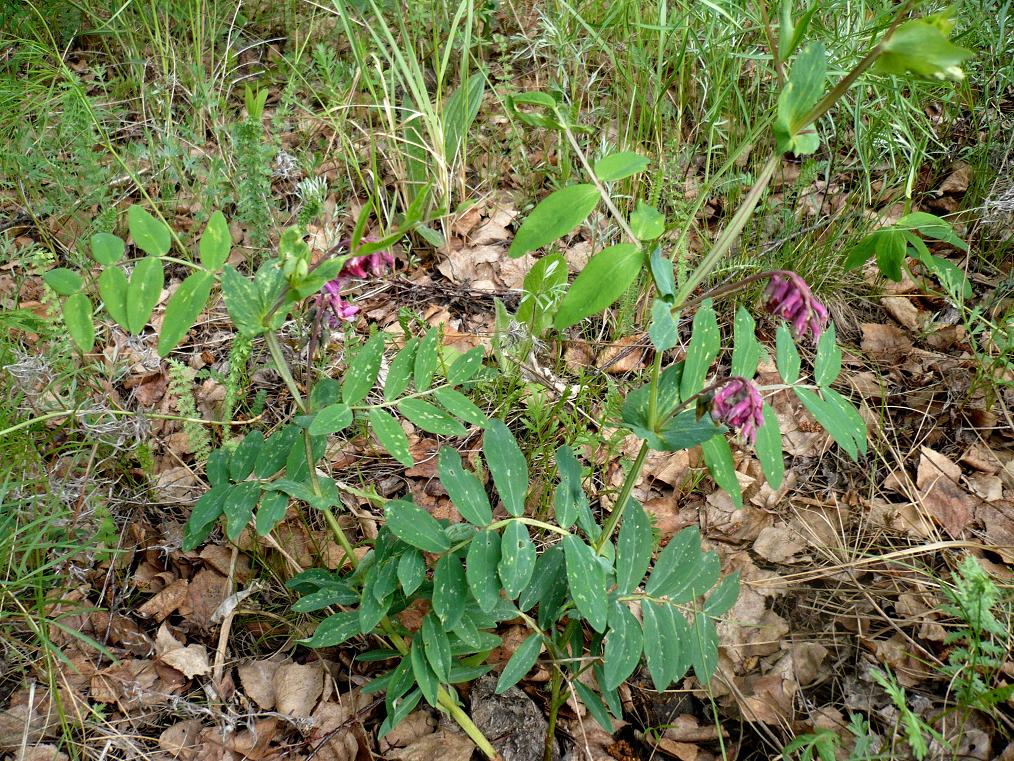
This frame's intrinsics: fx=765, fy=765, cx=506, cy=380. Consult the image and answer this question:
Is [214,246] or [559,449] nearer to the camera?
[214,246]

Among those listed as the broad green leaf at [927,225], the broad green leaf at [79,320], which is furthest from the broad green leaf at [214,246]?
the broad green leaf at [927,225]

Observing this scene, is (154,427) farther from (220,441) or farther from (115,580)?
(115,580)

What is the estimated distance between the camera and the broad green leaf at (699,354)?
149 cm

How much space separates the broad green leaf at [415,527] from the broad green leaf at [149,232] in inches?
26.6

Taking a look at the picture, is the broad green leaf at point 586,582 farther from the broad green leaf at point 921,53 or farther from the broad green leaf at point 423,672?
the broad green leaf at point 921,53

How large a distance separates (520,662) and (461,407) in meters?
0.60

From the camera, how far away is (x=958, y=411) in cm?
249

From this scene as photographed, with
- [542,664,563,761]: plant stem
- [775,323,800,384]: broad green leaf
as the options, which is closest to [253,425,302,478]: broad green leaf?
[542,664,563,761]: plant stem

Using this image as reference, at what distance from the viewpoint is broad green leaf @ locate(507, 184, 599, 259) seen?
4.39ft

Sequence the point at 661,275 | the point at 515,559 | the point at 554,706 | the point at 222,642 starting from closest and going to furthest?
1. the point at 661,275
2. the point at 515,559
3. the point at 554,706
4. the point at 222,642

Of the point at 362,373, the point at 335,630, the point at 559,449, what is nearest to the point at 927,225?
the point at 559,449

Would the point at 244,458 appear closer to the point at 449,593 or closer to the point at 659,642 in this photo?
the point at 449,593

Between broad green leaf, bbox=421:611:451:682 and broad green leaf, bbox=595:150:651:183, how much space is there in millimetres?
994

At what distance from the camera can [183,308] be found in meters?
1.35
